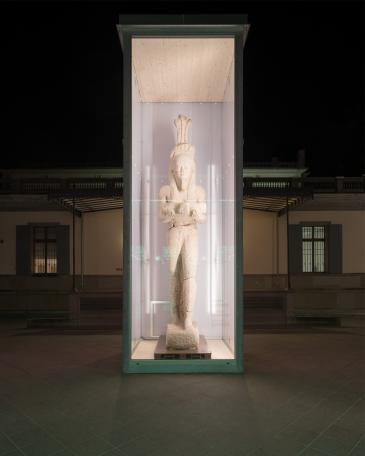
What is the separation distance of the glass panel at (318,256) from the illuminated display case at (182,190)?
8288 mm

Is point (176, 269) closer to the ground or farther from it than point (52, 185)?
closer to the ground

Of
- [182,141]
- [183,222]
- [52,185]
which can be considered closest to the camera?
[183,222]

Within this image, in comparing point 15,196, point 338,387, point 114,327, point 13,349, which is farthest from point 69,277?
point 338,387

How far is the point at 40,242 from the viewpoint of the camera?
12734 mm

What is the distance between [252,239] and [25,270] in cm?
780

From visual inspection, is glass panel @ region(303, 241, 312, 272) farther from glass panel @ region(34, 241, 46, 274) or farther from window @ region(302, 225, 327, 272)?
glass panel @ region(34, 241, 46, 274)

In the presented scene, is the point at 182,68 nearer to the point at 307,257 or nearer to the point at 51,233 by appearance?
the point at 51,233

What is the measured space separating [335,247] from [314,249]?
697mm

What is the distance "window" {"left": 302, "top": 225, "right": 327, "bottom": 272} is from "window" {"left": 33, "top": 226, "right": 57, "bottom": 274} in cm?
873

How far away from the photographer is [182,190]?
4.86 m

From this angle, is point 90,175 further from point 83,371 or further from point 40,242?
point 83,371

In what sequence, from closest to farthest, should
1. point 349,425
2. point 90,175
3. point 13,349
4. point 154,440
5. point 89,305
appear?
point 154,440 < point 349,425 < point 13,349 < point 89,305 < point 90,175

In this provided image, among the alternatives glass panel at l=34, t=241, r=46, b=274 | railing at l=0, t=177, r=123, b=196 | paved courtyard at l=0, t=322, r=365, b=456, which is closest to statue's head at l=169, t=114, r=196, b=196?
paved courtyard at l=0, t=322, r=365, b=456

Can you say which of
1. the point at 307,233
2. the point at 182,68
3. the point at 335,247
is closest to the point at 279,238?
the point at 307,233
